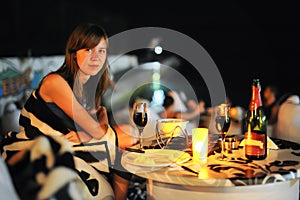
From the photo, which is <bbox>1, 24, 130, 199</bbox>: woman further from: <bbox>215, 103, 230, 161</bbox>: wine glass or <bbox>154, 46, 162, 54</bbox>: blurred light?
<bbox>154, 46, 162, 54</bbox>: blurred light

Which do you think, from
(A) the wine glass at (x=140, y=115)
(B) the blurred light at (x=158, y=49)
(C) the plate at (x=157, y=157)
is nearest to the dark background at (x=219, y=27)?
(B) the blurred light at (x=158, y=49)

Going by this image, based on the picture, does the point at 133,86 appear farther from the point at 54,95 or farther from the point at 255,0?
the point at 54,95

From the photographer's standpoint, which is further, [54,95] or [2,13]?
[2,13]

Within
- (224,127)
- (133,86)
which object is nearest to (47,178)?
(224,127)

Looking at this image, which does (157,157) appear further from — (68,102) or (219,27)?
(219,27)

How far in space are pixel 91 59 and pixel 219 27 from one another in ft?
8.49

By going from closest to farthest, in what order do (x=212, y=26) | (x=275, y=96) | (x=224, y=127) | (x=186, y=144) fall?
(x=224, y=127) < (x=186, y=144) < (x=275, y=96) < (x=212, y=26)

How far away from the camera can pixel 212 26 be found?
4.36 metres

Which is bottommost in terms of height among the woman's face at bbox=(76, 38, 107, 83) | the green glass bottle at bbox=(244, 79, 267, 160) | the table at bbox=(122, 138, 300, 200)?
the table at bbox=(122, 138, 300, 200)

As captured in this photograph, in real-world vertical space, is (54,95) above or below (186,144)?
above

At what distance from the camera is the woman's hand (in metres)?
1.90

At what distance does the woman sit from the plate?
0.21 metres

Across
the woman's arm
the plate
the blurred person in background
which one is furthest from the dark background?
the plate

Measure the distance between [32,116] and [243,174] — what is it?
99 cm
